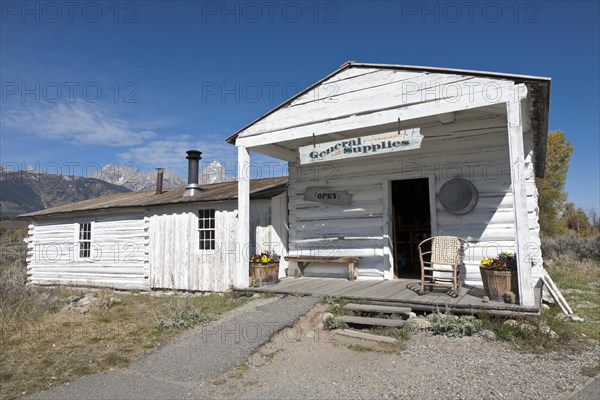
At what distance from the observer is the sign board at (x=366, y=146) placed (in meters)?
6.72

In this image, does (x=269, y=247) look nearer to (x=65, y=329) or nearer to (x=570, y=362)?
(x=65, y=329)

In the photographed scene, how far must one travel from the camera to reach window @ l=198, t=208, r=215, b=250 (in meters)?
11.4

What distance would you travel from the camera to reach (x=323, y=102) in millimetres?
8008

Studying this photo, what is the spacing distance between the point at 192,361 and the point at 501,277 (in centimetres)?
464

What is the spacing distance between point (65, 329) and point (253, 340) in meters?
3.73

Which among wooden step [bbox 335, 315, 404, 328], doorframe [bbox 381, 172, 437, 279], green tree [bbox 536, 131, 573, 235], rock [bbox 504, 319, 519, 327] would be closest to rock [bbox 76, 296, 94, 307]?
wooden step [bbox 335, 315, 404, 328]

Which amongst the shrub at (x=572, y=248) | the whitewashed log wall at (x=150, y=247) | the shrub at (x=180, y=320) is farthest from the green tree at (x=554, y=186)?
the shrub at (x=180, y=320)

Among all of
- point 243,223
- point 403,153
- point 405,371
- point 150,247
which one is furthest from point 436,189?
point 150,247

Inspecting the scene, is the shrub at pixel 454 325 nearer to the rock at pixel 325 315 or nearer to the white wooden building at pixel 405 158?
the white wooden building at pixel 405 158

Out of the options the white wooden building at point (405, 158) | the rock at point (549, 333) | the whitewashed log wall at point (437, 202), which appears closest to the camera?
the rock at point (549, 333)

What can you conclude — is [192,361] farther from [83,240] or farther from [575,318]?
[83,240]

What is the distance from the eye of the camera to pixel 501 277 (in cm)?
590

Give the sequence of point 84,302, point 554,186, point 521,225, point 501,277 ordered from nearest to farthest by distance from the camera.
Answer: point 521,225
point 501,277
point 84,302
point 554,186

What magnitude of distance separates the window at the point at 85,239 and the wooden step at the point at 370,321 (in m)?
11.7
